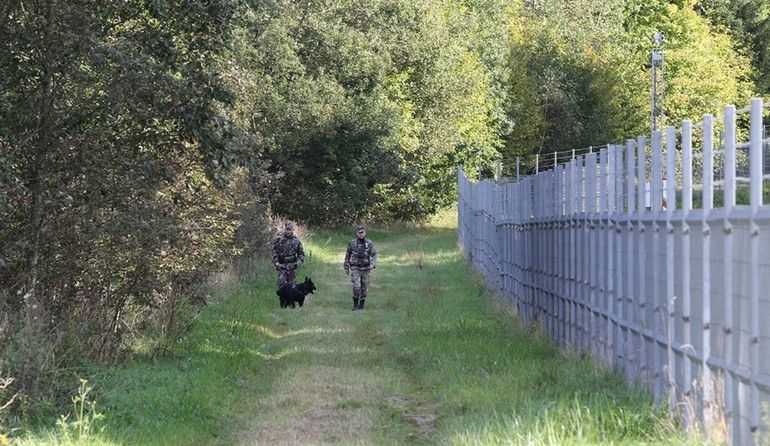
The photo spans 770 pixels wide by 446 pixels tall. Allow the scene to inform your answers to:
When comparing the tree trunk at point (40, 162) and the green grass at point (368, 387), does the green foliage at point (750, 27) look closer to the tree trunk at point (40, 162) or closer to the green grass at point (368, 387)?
the green grass at point (368, 387)

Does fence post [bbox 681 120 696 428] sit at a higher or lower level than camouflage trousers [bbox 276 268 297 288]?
higher

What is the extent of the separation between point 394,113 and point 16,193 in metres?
39.6

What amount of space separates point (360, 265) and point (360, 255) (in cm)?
28

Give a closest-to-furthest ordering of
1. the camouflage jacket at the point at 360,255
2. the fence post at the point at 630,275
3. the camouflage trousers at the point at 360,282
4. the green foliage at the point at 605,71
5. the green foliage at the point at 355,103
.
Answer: the fence post at the point at 630,275 < the camouflage trousers at the point at 360,282 < the camouflage jacket at the point at 360,255 < the green foliage at the point at 355,103 < the green foliage at the point at 605,71

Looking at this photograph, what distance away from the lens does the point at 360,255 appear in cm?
2502

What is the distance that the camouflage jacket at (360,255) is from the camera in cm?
2491

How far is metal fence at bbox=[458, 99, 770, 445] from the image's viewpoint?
8.71m

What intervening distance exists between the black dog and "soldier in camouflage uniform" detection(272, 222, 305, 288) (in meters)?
0.75

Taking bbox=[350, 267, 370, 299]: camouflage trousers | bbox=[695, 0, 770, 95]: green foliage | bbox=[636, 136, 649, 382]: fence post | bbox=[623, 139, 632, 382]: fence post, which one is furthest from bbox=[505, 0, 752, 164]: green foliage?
bbox=[636, 136, 649, 382]: fence post

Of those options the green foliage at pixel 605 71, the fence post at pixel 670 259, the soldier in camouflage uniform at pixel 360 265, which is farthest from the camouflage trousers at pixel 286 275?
the green foliage at pixel 605 71

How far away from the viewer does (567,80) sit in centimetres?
8075

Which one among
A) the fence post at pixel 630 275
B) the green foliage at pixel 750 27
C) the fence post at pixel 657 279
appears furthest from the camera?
the green foliage at pixel 750 27

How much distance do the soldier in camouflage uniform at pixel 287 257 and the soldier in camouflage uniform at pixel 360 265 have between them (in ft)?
3.09

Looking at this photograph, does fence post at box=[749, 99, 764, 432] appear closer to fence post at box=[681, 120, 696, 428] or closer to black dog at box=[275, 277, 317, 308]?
fence post at box=[681, 120, 696, 428]
